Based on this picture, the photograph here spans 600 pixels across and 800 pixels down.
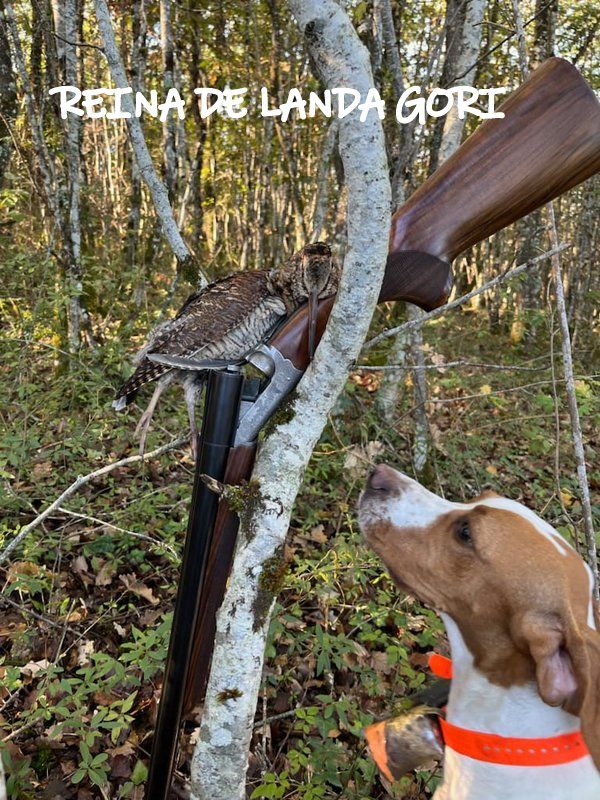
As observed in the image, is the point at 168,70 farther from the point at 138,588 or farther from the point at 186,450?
the point at 138,588

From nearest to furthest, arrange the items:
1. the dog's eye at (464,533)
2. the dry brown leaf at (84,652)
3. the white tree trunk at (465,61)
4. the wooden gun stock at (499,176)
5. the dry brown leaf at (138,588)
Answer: the wooden gun stock at (499,176) → the dog's eye at (464,533) → the dry brown leaf at (84,652) → the dry brown leaf at (138,588) → the white tree trunk at (465,61)

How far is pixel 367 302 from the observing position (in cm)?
142

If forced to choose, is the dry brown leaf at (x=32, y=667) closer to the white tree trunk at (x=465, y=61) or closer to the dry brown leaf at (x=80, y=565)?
the dry brown leaf at (x=80, y=565)

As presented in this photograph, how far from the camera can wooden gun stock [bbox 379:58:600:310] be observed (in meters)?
1.41

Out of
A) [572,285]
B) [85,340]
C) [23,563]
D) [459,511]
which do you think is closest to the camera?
[459,511]

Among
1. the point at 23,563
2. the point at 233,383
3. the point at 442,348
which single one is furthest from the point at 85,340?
the point at 233,383

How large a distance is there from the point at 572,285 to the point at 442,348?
478cm

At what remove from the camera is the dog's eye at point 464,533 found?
1855mm

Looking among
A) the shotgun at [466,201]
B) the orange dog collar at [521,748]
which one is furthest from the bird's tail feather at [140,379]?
the orange dog collar at [521,748]

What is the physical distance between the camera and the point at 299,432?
1550mm

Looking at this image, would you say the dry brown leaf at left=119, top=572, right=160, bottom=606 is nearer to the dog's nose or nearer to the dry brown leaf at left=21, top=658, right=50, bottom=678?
the dry brown leaf at left=21, top=658, right=50, bottom=678

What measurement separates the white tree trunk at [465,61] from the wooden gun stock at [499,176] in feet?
10.1

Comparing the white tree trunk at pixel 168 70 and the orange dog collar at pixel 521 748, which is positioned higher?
the white tree trunk at pixel 168 70

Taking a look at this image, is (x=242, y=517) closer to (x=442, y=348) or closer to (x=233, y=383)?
(x=233, y=383)
